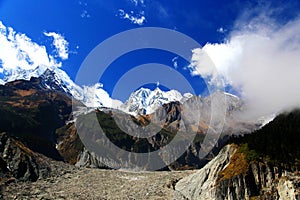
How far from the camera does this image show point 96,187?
101062 mm

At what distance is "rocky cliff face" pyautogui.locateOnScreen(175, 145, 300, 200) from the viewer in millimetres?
66375

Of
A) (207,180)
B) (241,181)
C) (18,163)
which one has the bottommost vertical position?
(241,181)

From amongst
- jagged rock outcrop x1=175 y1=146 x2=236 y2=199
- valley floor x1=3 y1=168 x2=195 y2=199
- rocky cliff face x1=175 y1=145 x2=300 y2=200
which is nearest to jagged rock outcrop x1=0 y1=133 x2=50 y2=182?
valley floor x1=3 y1=168 x2=195 y2=199

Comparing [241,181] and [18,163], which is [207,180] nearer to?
[241,181]

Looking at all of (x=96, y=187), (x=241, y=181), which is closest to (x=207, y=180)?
(x=241, y=181)

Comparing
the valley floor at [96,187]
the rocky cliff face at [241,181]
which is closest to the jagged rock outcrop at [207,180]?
the rocky cliff face at [241,181]

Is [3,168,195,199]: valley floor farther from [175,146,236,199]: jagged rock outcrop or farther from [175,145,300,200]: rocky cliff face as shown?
[175,145,300,200]: rocky cliff face

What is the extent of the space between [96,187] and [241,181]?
45.3 meters

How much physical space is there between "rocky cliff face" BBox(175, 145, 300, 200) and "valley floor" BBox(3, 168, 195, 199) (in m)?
11.0

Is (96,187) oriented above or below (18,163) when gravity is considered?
below

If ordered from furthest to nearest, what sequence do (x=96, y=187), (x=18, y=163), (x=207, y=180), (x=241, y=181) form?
(x=18, y=163) < (x=96, y=187) < (x=207, y=180) < (x=241, y=181)

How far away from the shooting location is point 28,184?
96.1 meters

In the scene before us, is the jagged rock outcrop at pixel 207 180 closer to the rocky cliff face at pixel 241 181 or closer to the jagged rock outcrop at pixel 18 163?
the rocky cliff face at pixel 241 181

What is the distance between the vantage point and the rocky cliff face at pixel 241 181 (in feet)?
218
